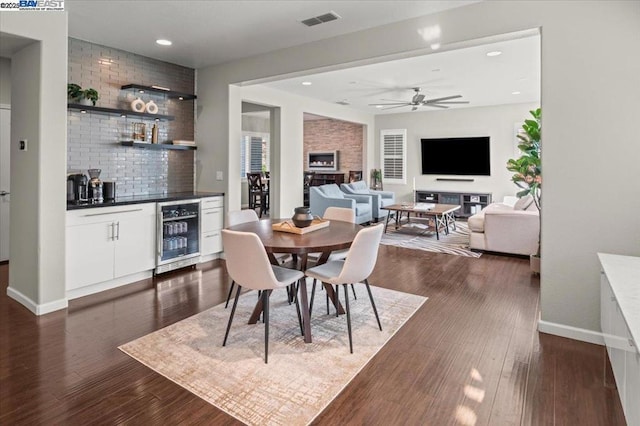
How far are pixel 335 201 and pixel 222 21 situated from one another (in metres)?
4.27

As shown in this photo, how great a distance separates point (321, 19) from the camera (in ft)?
12.1

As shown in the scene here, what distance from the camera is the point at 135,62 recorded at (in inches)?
192

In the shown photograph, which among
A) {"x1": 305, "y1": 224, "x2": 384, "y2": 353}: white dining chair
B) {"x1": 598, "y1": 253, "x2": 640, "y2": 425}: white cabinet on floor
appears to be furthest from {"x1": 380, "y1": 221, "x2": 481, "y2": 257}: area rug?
{"x1": 598, "y1": 253, "x2": 640, "y2": 425}: white cabinet on floor

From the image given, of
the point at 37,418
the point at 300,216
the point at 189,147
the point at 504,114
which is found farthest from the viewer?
the point at 504,114

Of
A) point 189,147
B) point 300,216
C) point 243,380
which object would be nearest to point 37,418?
point 243,380

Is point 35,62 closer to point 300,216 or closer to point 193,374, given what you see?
point 300,216

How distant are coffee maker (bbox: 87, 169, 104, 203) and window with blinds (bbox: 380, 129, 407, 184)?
7615 millimetres

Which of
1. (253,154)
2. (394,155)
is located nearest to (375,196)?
(394,155)

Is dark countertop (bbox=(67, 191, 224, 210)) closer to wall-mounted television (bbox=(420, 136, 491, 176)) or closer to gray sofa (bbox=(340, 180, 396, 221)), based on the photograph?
gray sofa (bbox=(340, 180, 396, 221))

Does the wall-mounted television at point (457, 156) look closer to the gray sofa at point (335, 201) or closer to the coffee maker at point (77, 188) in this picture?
the gray sofa at point (335, 201)

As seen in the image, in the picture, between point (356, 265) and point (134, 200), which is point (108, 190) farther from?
point (356, 265)

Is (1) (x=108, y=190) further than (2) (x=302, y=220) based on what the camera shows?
Yes

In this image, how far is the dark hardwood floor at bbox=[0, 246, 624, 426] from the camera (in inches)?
79.1

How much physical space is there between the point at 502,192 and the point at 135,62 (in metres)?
7.98
